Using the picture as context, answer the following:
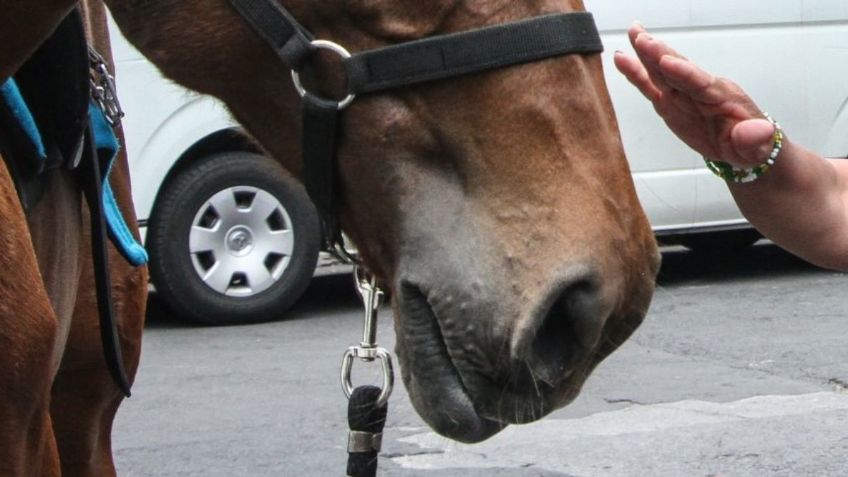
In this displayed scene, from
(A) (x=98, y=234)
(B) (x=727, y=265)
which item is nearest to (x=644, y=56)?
(A) (x=98, y=234)

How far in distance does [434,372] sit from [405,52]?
407 mm

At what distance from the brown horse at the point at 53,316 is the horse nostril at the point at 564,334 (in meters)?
0.74

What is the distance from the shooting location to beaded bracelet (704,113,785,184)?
2.59 m

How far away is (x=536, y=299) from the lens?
1.83 meters

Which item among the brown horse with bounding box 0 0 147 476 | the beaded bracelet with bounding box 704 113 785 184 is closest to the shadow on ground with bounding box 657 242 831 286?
the brown horse with bounding box 0 0 147 476

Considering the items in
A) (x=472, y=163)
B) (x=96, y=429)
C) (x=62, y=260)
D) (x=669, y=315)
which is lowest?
(x=669, y=315)

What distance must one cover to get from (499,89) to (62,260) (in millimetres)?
979

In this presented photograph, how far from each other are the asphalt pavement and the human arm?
6.52 feet

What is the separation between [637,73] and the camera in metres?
2.48

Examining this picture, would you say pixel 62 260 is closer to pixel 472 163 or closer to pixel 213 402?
pixel 472 163

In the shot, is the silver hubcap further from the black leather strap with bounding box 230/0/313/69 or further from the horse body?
the black leather strap with bounding box 230/0/313/69

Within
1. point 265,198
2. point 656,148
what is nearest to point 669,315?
point 656,148

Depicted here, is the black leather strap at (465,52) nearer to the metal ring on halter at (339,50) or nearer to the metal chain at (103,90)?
the metal ring on halter at (339,50)

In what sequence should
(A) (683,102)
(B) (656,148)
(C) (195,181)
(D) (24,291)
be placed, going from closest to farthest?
1. (D) (24,291)
2. (A) (683,102)
3. (C) (195,181)
4. (B) (656,148)
